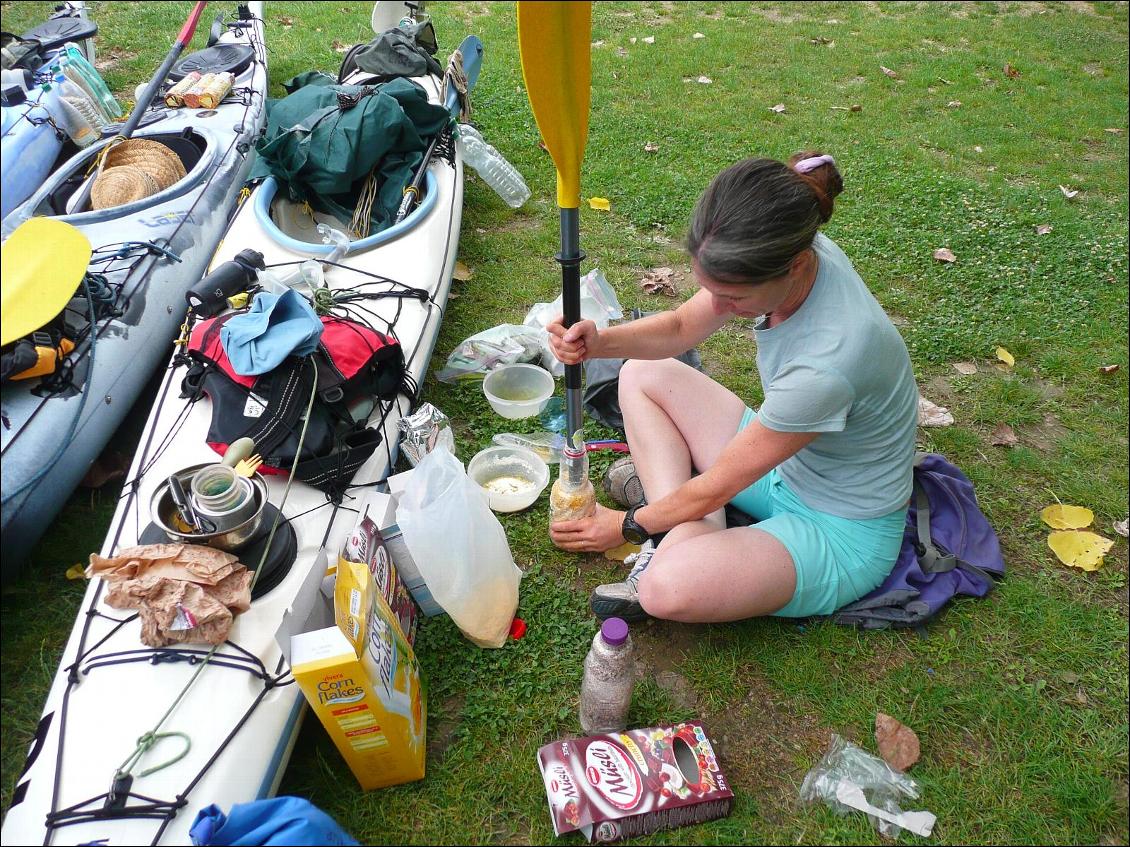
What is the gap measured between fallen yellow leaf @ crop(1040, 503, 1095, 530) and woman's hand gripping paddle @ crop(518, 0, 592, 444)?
2.16m

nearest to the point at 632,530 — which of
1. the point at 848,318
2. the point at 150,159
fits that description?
the point at 848,318

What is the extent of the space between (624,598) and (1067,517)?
1880mm

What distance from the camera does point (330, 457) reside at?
2.38 m

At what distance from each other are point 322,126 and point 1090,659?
4018mm

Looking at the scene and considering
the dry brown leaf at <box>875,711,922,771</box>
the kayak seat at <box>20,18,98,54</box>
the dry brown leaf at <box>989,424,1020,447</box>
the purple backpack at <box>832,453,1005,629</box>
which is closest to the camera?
the dry brown leaf at <box>875,711,922,771</box>

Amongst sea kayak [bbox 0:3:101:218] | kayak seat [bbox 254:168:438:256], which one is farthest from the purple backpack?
sea kayak [bbox 0:3:101:218]

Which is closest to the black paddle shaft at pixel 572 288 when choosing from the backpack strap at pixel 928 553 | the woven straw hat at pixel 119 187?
the backpack strap at pixel 928 553

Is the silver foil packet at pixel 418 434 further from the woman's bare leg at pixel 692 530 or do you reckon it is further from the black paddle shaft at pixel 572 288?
the woman's bare leg at pixel 692 530

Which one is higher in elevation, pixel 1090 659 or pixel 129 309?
pixel 129 309

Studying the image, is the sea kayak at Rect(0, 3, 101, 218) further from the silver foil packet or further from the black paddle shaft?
the black paddle shaft

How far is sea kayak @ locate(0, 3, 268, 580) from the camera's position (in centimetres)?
245

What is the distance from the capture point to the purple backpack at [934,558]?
7.93ft

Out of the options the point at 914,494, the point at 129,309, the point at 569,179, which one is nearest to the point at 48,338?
the point at 129,309

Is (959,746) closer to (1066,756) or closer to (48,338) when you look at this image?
(1066,756)
